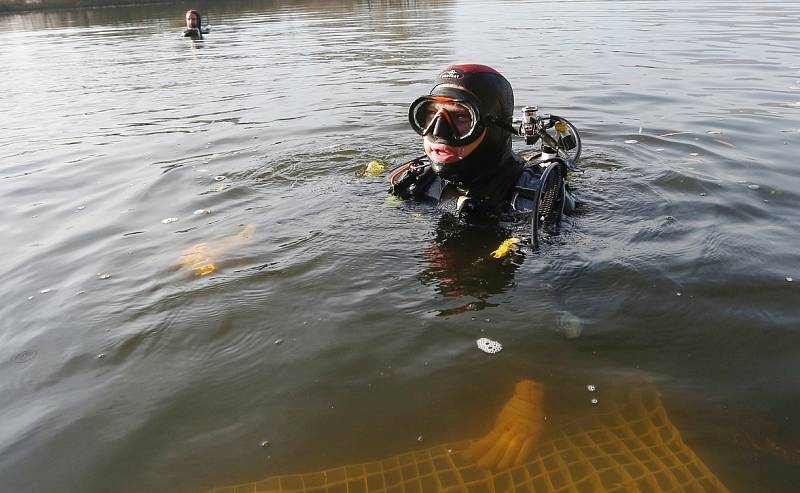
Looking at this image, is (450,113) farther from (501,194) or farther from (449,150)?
(501,194)

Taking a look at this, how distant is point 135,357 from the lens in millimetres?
2770

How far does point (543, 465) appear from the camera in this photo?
2037mm

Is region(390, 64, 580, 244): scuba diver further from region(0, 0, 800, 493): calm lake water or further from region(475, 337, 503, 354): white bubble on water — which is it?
region(475, 337, 503, 354): white bubble on water

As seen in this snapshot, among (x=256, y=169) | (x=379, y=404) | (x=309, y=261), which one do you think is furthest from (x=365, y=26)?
Answer: (x=379, y=404)

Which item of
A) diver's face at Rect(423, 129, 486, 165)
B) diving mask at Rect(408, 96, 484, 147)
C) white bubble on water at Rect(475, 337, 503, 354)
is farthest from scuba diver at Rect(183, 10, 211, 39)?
white bubble on water at Rect(475, 337, 503, 354)

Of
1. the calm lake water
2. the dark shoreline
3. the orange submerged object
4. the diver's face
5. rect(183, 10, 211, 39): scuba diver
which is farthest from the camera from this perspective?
the dark shoreline

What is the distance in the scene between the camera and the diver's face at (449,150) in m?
3.89

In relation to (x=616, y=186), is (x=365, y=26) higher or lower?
higher

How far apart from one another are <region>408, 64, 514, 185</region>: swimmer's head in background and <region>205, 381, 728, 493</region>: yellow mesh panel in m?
2.15

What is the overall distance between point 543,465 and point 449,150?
7.95 feet

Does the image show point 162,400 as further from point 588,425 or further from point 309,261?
point 588,425

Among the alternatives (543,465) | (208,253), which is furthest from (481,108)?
(543,465)

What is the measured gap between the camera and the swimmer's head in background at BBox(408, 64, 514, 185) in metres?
3.82

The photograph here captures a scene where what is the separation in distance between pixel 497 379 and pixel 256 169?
410 cm
